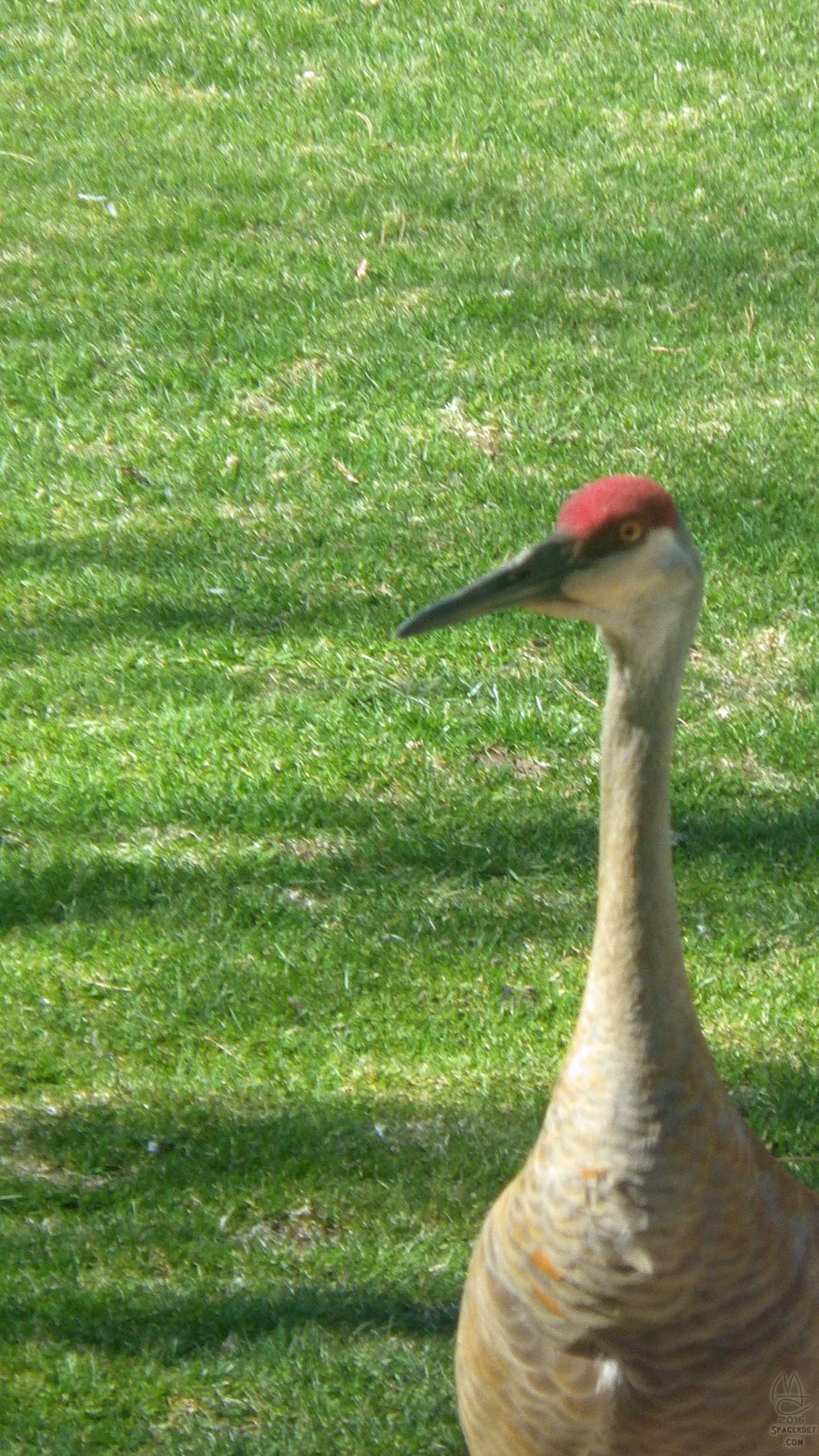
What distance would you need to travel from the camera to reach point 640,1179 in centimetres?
232

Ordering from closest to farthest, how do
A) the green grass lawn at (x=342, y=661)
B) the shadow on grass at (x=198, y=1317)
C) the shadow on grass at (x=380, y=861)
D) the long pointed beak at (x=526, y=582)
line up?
the long pointed beak at (x=526, y=582)
the shadow on grass at (x=198, y=1317)
the green grass lawn at (x=342, y=661)
the shadow on grass at (x=380, y=861)

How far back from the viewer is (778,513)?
5559 millimetres

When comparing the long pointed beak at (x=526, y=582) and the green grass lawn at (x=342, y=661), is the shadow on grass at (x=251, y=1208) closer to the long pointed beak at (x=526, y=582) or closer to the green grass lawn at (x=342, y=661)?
the green grass lawn at (x=342, y=661)

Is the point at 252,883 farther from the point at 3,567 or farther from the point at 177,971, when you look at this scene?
the point at 3,567

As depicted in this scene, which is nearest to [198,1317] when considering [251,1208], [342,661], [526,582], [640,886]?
Result: [251,1208]

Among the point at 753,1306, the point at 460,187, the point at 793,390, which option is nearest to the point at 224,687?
the point at 793,390

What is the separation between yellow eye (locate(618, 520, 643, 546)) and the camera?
7.32ft

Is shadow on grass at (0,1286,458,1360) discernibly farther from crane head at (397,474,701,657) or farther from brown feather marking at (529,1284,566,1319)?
crane head at (397,474,701,657)

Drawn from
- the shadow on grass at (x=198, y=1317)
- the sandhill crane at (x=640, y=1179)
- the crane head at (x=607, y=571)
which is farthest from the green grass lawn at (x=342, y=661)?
the crane head at (x=607, y=571)

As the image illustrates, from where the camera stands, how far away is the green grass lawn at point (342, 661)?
3.44 m

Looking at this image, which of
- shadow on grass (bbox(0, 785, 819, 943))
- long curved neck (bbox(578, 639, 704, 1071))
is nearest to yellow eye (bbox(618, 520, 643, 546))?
long curved neck (bbox(578, 639, 704, 1071))

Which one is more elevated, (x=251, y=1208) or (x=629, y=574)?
(x=629, y=574)

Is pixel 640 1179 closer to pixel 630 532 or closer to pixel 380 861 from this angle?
pixel 630 532

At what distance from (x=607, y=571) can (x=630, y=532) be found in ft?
0.19
